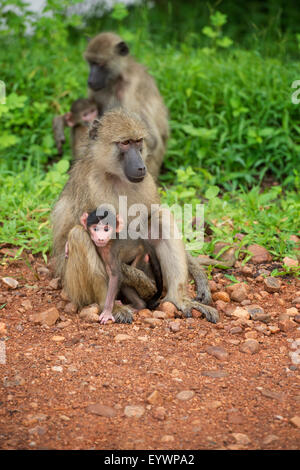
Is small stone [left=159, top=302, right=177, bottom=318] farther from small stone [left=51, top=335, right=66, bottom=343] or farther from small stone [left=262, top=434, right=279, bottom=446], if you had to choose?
small stone [left=262, top=434, right=279, bottom=446]

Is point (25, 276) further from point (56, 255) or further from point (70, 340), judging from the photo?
point (70, 340)

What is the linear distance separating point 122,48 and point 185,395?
4.14 metres

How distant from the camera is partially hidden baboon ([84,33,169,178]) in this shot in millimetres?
5980

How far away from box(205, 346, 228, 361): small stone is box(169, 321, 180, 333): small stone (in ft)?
0.80

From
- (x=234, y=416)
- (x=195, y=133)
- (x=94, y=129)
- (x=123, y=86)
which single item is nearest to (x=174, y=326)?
(x=234, y=416)

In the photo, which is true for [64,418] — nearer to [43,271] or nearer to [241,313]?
[241,313]

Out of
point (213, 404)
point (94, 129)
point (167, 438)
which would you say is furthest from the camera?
point (94, 129)

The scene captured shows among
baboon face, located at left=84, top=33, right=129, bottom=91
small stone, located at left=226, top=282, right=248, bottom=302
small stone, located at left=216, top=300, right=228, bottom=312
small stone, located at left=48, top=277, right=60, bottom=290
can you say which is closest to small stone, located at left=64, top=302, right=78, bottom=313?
small stone, located at left=48, top=277, right=60, bottom=290

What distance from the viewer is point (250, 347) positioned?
3.20 m

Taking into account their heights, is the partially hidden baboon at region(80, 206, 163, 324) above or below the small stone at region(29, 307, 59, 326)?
above

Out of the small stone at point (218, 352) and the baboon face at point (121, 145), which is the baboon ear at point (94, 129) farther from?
the small stone at point (218, 352)

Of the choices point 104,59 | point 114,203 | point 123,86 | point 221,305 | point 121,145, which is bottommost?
point 221,305

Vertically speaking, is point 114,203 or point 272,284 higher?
point 114,203

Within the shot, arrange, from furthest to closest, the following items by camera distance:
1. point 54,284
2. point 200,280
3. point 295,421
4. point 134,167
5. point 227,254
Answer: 1. point 227,254
2. point 54,284
3. point 200,280
4. point 134,167
5. point 295,421
